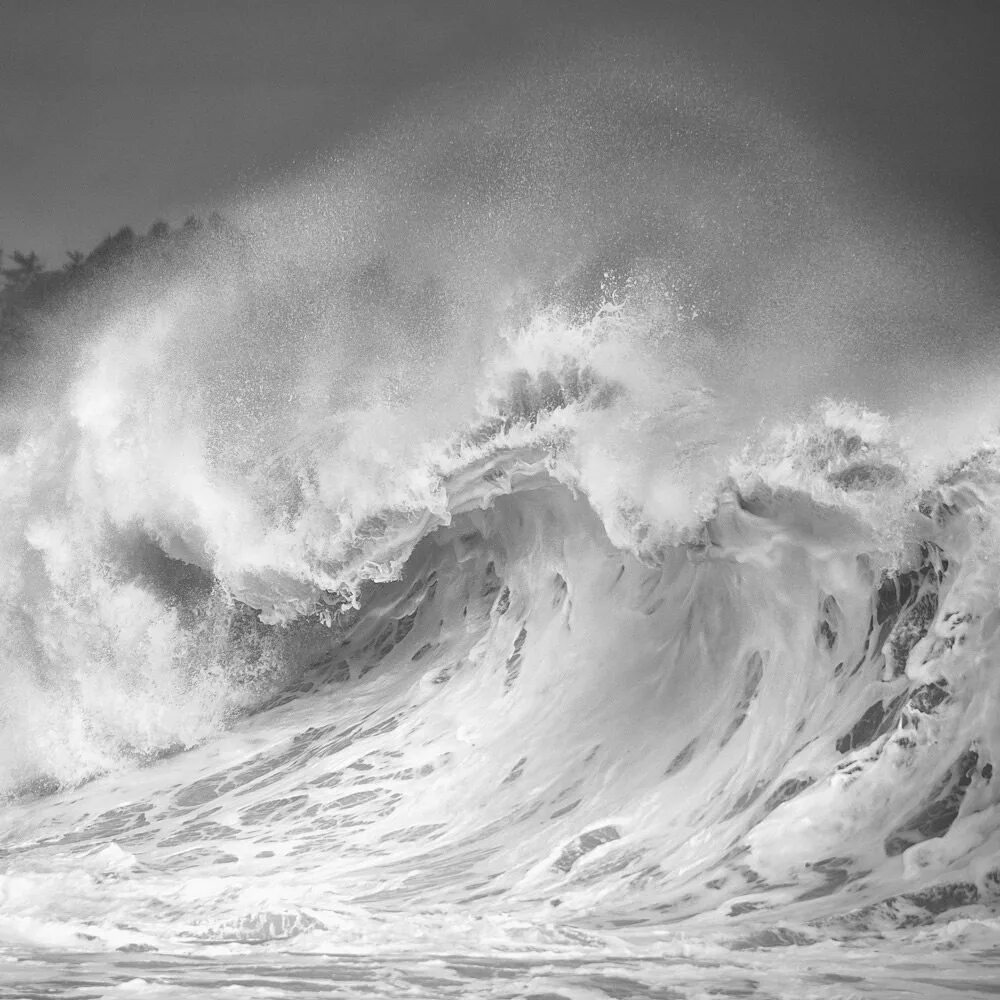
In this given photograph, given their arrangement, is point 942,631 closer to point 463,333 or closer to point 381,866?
point 381,866

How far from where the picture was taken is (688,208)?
1212 cm

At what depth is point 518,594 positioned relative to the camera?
376 inches

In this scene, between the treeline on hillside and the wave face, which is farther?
the treeline on hillside

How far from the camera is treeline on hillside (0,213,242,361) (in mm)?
12672

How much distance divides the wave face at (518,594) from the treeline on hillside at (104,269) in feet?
1.15

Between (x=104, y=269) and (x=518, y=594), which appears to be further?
(x=104, y=269)

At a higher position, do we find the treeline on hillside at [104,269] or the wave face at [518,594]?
the treeline on hillside at [104,269]

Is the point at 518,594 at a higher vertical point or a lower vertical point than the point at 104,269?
lower

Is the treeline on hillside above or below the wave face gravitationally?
above

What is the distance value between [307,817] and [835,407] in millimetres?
4179

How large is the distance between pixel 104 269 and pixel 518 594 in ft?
22.4

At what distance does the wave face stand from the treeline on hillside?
1.15ft

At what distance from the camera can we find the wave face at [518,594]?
521 cm

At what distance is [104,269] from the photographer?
1333cm
